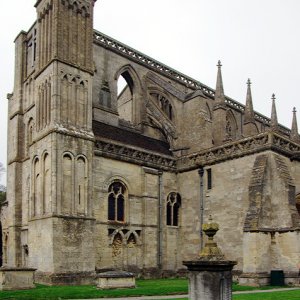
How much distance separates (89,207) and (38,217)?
2.82 m

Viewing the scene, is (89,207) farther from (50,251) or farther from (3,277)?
(3,277)

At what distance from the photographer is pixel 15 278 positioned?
810 inches

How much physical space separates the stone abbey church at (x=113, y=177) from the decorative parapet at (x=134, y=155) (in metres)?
0.08

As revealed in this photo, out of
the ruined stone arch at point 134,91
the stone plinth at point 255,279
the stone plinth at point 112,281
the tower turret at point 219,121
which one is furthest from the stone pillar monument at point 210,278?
the ruined stone arch at point 134,91

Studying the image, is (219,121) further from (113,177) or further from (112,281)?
(112,281)

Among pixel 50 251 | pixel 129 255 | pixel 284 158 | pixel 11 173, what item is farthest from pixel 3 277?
pixel 284 158

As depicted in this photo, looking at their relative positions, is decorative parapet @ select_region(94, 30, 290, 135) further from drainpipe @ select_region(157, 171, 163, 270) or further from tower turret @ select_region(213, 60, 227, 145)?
drainpipe @ select_region(157, 171, 163, 270)

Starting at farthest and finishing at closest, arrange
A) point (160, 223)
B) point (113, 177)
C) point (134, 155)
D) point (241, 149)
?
point (160, 223), point (134, 155), point (113, 177), point (241, 149)

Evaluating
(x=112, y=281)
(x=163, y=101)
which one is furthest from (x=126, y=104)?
(x=112, y=281)

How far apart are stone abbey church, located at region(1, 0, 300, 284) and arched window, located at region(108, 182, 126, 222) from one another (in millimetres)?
61

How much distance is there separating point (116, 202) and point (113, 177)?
1508mm

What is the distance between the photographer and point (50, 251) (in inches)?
945

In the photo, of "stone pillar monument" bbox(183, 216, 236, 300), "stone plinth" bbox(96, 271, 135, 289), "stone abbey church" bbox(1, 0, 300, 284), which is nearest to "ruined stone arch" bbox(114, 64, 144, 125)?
"stone abbey church" bbox(1, 0, 300, 284)

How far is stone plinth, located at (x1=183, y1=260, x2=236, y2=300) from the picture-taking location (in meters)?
8.99
